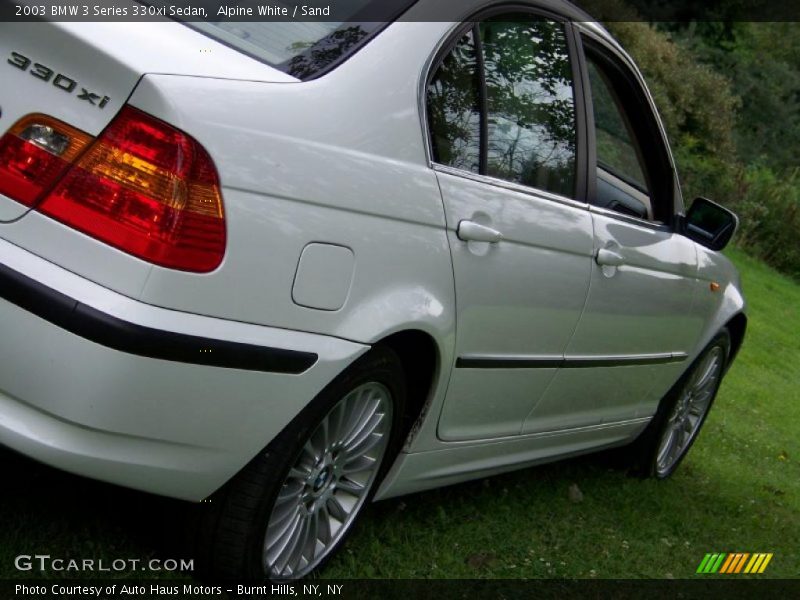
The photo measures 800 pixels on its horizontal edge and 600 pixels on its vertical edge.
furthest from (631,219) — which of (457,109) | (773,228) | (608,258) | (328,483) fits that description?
(773,228)

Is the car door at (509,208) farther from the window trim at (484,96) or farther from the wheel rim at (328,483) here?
the wheel rim at (328,483)

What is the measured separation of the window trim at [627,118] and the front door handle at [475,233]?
828 millimetres

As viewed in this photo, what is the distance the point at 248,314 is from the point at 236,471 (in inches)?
17.6

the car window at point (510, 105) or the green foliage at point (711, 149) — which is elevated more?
the car window at point (510, 105)

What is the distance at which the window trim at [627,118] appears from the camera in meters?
4.34

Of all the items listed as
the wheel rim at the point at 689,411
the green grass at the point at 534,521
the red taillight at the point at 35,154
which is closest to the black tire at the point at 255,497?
the green grass at the point at 534,521

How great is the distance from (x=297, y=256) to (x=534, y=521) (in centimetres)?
234

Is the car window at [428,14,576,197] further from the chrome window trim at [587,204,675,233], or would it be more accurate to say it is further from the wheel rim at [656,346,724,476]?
the wheel rim at [656,346,724,476]

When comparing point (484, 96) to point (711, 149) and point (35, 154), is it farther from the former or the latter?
point (711, 149)

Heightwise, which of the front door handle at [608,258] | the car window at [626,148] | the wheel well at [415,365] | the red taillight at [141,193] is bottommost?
the wheel well at [415,365]

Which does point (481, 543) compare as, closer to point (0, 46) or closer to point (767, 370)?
point (0, 46)

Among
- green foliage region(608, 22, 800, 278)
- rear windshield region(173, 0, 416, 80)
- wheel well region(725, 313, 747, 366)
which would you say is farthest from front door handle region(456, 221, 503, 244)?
green foliage region(608, 22, 800, 278)

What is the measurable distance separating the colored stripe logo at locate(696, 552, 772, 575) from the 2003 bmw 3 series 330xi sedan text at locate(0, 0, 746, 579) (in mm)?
1008

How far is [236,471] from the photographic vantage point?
118 inches
